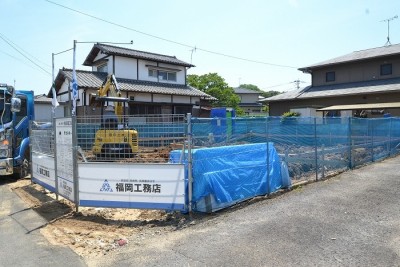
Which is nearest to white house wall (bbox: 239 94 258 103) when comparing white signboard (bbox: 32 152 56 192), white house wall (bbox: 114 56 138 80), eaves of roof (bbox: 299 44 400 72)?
eaves of roof (bbox: 299 44 400 72)

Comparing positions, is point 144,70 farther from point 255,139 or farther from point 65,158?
point 65,158

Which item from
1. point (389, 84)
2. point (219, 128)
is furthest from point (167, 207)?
point (389, 84)

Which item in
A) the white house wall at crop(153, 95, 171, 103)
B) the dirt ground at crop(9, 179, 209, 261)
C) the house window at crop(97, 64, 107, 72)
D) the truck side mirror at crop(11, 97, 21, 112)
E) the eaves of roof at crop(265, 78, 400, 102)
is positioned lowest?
the dirt ground at crop(9, 179, 209, 261)

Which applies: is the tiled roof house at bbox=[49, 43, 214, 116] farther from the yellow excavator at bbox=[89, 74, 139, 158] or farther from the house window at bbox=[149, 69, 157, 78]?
the yellow excavator at bbox=[89, 74, 139, 158]

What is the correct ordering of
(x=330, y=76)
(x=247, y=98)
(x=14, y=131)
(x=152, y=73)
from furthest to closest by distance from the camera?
(x=247, y=98), (x=330, y=76), (x=152, y=73), (x=14, y=131)

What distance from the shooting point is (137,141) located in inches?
296

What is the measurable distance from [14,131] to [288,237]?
9.10 m

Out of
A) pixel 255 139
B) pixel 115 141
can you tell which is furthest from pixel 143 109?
pixel 115 141

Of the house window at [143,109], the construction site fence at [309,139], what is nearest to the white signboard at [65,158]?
the construction site fence at [309,139]

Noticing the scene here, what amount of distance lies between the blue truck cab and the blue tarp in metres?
6.04

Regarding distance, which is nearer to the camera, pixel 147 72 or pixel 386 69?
pixel 386 69

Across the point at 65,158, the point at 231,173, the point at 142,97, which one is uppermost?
the point at 142,97

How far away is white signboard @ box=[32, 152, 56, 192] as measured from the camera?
7649 mm

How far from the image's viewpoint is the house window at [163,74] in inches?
1026
